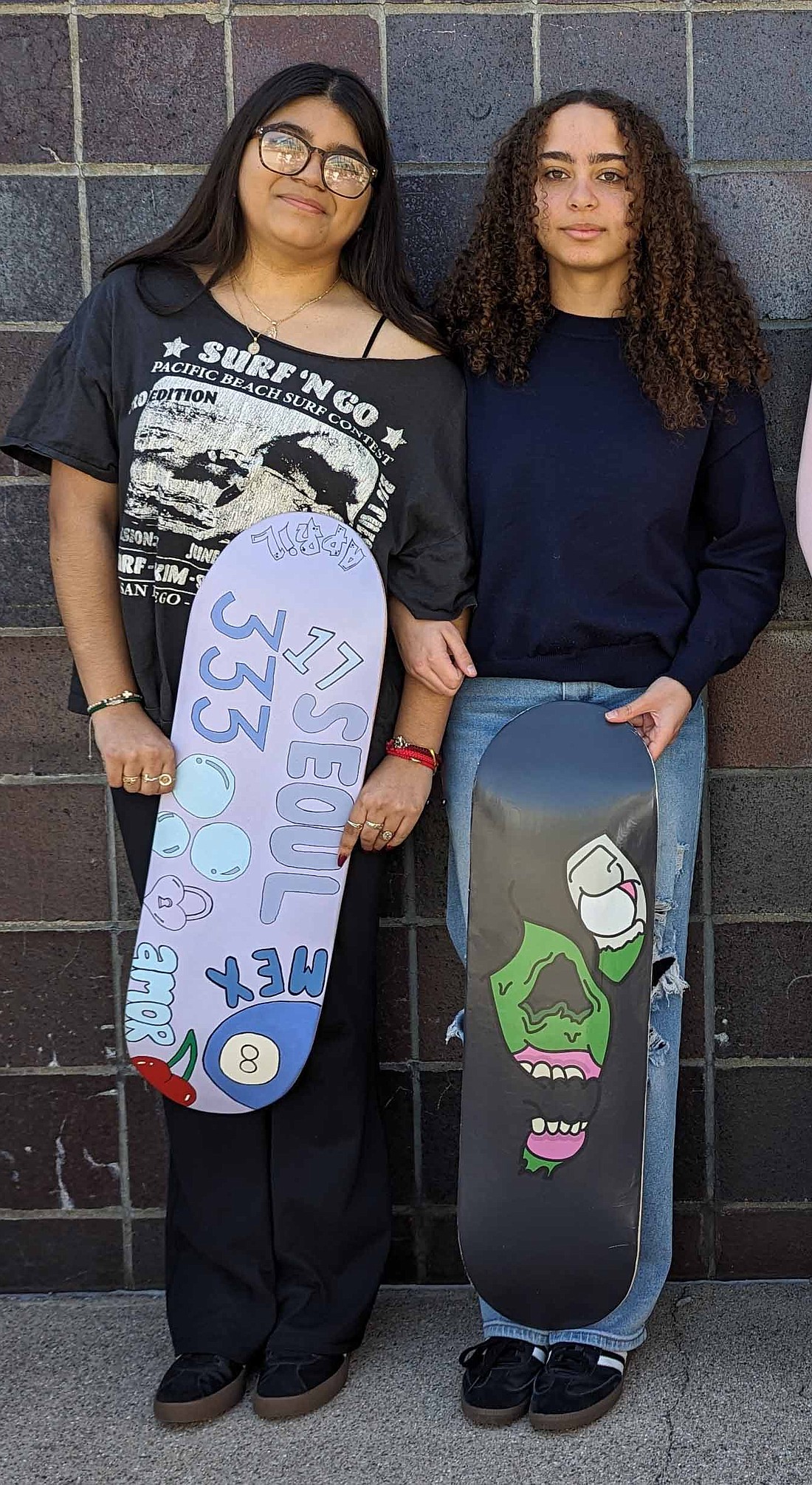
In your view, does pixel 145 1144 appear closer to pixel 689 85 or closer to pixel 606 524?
pixel 606 524

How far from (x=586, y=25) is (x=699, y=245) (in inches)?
17.1

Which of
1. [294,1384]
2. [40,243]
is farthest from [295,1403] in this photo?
[40,243]

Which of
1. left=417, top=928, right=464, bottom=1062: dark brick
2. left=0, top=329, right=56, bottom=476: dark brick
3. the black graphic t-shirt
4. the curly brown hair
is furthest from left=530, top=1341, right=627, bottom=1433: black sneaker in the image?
left=0, top=329, right=56, bottom=476: dark brick

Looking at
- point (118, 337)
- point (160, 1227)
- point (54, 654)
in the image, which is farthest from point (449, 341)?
point (160, 1227)

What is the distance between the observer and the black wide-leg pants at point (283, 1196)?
1820mm

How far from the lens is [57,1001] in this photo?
2.14 metres

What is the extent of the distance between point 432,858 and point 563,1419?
0.80 meters

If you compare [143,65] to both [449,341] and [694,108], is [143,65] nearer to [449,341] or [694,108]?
[449,341]

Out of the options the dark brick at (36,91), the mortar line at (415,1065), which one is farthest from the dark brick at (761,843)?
the dark brick at (36,91)

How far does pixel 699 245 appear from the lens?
1.81 meters

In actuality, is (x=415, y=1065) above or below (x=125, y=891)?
below

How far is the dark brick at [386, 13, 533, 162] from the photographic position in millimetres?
1969

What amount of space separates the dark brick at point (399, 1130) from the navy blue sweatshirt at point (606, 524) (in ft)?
2.41

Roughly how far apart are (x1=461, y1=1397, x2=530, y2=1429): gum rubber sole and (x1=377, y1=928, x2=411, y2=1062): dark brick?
54cm
